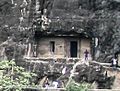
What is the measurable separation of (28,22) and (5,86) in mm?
8136

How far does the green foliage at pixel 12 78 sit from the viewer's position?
21.0 meters

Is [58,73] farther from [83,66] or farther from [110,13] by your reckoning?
[110,13]

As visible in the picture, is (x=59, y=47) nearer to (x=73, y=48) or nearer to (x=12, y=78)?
(x=73, y=48)

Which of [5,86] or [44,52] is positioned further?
A: [44,52]

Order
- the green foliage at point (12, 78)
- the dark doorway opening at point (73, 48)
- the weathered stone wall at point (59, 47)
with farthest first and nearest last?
the dark doorway opening at point (73, 48), the weathered stone wall at point (59, 47), the green foliage at point (12, 78)

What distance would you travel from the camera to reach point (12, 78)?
22.2m

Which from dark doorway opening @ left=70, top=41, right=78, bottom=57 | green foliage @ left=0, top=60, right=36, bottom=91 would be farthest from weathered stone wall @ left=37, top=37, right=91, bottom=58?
green foliage @ left=0, top=60, right=36, bottom=91

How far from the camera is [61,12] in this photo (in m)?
28.4

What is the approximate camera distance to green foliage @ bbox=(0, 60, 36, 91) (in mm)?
20969

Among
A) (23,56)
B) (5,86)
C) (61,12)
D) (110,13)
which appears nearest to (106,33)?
(110,13)

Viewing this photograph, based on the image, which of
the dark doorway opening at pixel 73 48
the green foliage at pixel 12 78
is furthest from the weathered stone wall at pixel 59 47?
the green foliage at pixel 12 78

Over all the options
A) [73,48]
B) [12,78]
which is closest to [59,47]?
[73,48]

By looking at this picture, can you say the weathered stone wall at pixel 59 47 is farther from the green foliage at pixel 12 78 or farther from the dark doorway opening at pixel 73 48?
the green foliage at pixel 12 78

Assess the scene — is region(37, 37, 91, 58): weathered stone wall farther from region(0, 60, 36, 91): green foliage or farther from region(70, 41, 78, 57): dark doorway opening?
region(0, 60, 36, 91): green foliage
